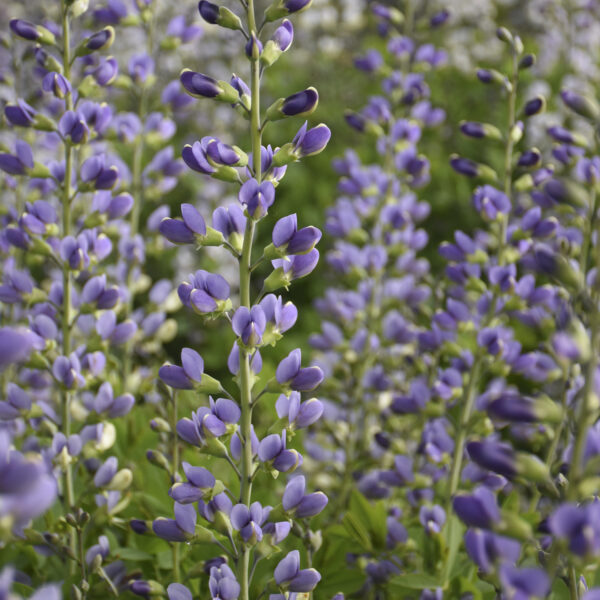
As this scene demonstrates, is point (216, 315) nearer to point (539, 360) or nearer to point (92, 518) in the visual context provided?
point (92, 518)

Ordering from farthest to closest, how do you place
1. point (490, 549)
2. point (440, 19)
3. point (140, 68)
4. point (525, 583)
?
point (440, 19)
point (140, 68)
point (490, 549)
point (525, 583)

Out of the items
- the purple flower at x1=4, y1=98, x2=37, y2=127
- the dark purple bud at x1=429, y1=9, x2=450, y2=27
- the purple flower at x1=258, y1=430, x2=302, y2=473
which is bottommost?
the purple flower at x1=258, y1=430, x2=302, y2=473

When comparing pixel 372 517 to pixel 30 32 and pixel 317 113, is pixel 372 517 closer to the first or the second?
pixel 30 32

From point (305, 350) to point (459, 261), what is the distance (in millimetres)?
2393

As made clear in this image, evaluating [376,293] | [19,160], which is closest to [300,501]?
[19,160]

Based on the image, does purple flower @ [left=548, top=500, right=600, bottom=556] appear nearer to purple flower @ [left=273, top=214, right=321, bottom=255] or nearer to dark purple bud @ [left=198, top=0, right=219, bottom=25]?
purple flower @ [left=273, top=214, right=321, bottom=255]

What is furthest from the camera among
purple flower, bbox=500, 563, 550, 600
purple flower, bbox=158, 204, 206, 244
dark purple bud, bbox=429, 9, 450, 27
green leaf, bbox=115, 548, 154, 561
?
dark purple bud, bbox=429, 9, 450, 27

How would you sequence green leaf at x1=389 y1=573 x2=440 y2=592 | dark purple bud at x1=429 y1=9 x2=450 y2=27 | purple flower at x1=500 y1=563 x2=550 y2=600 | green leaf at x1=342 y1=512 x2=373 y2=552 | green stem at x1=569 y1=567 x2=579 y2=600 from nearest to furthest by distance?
purple flower at x1=500 y1=563 x2=550 y2=600
green stem at x1=569 y1=567 x2=579 y2=600
green leaf at x1=389 y1=573 x2=440 y2=592
green leaf at x1=342 y1=512 x2=373 y2=552
dark purple bud at x1=429 y1=9 x2=450 y2=27

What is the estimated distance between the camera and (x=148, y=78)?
231 cm

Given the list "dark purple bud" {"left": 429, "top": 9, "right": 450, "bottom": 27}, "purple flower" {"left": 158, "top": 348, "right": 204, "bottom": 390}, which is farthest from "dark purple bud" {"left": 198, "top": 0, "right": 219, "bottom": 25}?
"dark purple bud" {"left": 429, "top": 9, "right": 450, "bottom": 27}

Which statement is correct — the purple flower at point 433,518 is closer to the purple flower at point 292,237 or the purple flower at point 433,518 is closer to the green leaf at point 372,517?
the green leaf at point 372,517

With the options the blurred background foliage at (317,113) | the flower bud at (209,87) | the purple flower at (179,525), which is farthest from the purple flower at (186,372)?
the blurred background foliage at (317,113)

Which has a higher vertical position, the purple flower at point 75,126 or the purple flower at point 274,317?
the purple flower at point 75,126

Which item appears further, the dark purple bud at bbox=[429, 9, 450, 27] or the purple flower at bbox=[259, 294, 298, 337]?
the dark purple bud at bbox=[429, 9, 450, 27]
